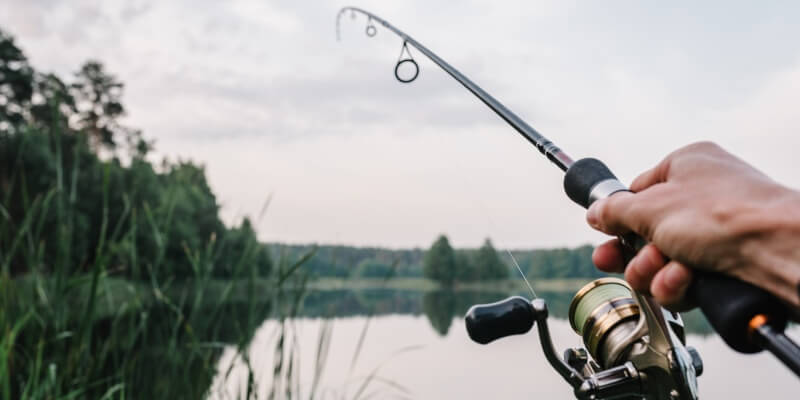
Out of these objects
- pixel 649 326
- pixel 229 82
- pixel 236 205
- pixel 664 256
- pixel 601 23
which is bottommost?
pixel 649 326

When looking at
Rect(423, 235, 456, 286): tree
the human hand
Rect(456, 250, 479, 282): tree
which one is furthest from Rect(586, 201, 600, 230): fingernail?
Rect(423, 235, 456, 286): tree

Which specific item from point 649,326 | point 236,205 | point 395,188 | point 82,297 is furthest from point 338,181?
point 649,326

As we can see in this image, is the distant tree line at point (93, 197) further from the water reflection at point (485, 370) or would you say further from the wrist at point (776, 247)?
the water reflection at point (485, 370)

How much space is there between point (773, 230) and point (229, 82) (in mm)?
28345

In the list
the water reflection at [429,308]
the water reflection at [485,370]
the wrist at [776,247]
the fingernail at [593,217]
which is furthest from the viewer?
the water reflection at [485,370]

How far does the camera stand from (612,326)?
3.51 feet

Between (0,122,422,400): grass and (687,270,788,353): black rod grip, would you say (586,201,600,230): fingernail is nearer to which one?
(687,270,788,353): black rod grip

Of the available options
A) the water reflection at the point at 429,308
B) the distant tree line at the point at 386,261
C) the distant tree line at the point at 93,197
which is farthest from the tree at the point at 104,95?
the distant tree line at the point at 386,261

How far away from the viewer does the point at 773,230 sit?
2.17 ft

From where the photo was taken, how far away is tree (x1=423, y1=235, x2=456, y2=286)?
26.9m

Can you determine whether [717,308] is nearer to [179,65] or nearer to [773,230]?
[773,230]

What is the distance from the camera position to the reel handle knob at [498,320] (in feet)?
3.27

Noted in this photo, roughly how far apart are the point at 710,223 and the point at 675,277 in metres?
0.09

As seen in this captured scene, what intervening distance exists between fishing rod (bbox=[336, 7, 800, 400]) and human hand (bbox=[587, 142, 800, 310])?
0.03 m
